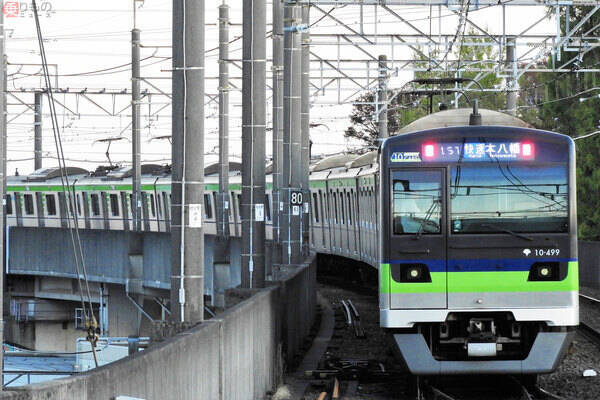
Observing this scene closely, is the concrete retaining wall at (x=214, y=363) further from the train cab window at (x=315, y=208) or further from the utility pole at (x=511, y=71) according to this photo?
the train cab window at (x=315, y=208)

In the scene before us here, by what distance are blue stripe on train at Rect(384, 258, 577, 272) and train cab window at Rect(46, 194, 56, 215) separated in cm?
4143

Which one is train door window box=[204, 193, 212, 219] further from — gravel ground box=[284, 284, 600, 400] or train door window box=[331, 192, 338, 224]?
gravel ground box=[284, 284, 600, 400]

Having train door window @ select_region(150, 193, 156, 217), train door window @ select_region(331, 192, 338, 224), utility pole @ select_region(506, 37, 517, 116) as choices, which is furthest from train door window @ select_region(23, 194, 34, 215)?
→ utility pole @ select_region(506, 37, 517, 116)

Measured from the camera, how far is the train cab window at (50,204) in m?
53.8

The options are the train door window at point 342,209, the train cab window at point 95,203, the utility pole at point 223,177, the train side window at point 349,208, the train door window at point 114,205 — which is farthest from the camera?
the train cab window at point 95,203

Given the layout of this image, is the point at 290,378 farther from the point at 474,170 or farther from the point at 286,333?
the point at 474,170

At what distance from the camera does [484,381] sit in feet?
52.6

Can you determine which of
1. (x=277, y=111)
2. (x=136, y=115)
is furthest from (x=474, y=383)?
(x=136, y=115)

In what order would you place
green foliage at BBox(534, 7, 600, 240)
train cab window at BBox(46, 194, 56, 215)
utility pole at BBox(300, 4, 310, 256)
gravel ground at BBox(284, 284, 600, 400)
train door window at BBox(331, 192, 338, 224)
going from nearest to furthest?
1. gravel ground at BBox(284, 284, 600, 400)
2. utility pole at BBox(300, 4, 310, 256)
3. train door window at BBox(331, 192, 338, 224)
4. green foliage at BBox(534, 7, 600, 240)
5. train cab window at BBox(46, 194, 56, 215)

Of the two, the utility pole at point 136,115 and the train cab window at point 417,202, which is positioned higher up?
the utility pole at point 136,115

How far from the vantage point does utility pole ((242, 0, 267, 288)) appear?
18.6 meters

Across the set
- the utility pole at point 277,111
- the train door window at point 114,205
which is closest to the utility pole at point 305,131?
the utility pole at point 277,111

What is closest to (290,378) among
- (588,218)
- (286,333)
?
(286,333)

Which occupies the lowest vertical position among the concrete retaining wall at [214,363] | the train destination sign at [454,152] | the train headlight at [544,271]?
the concrete retaining wall at [214,363]
